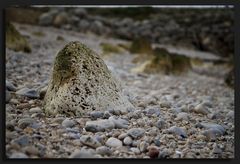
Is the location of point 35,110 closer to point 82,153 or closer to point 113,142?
point 82,153

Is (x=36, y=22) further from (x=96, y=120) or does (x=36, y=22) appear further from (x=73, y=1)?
(x=96, y=120)

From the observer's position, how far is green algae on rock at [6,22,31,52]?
4141mm

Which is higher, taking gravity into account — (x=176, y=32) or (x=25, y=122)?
(x=176, y=32)

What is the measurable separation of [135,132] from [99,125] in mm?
282

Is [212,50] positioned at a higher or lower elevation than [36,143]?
higher

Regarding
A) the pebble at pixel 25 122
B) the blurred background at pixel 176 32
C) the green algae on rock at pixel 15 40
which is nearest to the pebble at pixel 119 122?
the pebble at pixel 25 122

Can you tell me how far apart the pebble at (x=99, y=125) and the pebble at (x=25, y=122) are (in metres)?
0.43

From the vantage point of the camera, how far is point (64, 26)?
5.76m

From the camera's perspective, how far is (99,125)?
11.5 feet

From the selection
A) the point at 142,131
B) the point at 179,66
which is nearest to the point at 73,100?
the point at 142,131

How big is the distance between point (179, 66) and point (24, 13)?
291cm

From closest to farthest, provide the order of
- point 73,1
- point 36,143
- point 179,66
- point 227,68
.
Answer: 1. point 36,143
2. point 73,1
3. point 179,66
4. point 227,68

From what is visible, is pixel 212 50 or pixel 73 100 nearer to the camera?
pixel 73 100

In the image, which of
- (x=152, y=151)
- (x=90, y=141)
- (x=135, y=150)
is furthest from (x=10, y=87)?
(x=152, y=151)
